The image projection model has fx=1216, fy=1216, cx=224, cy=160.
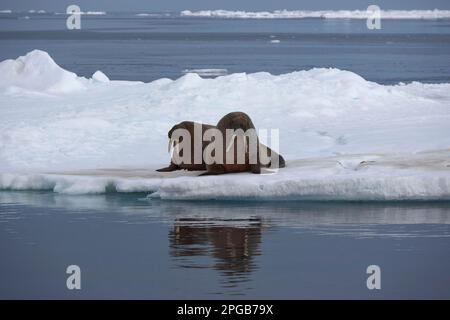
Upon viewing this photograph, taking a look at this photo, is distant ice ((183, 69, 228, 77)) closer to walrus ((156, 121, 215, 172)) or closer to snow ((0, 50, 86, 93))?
snow ((0, 50, 86, 93))

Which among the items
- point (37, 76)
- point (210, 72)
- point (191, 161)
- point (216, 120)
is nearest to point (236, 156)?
point (191, 161)

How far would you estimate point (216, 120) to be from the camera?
18.7 meters

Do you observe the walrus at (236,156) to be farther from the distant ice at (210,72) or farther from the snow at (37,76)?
the distant ice at (210,72)

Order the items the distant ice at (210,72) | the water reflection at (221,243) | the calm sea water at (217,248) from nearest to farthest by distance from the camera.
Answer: the calm sea water at (217,248), the water reflection at (221,243), the distant ice at (210,72)

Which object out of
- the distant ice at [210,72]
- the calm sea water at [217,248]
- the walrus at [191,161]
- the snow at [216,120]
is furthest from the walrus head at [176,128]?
the distant ice at [210,72]

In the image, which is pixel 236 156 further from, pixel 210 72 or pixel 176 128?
pixel 210 72

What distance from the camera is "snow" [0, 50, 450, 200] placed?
1394cm

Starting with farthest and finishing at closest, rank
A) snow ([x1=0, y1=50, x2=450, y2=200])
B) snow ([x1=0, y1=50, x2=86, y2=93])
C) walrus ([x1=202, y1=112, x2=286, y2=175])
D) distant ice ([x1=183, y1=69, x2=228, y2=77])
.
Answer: distant ice ([x1=183, y1=69, x2=228, y2=77]) < snow ([x1=0, y1=50, x2=86, y2=93]) < walrus ([x1=202, y1=112, x2=286, y2=175]) < snow ([x1=0, y1=50, x2=450, y2=200])

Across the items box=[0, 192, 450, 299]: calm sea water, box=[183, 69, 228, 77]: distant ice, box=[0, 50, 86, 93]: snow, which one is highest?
box=[183, 69, 228, 77]: distant ice

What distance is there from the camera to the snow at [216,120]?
1394 centimetres

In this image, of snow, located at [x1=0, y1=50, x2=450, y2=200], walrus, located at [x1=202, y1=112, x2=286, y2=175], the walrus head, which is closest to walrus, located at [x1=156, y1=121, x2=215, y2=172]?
the walrus head

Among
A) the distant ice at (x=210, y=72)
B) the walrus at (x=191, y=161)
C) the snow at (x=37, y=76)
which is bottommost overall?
the walrus at (x=191, y=161)

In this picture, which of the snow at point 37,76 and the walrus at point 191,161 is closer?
the walrus at point 191,161
